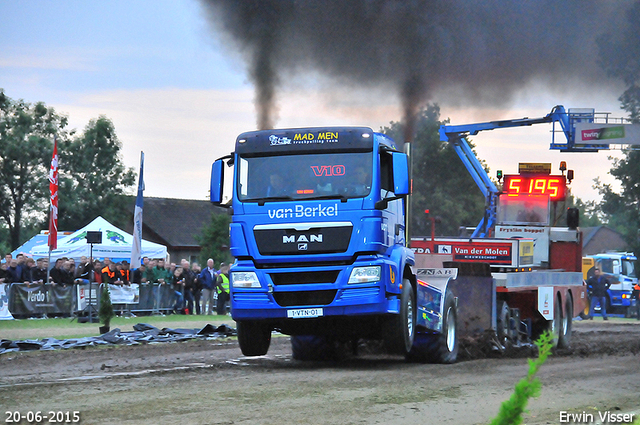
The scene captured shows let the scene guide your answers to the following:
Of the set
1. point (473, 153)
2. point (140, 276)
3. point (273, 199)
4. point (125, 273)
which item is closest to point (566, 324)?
point (473, 153)

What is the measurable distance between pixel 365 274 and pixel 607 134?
1016 inches

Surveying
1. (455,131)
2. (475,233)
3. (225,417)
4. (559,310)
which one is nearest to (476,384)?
(225,417)

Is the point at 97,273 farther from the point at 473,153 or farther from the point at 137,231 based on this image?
the point at 473,153

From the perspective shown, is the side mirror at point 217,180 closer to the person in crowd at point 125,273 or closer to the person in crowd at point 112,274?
the person in crowd at point 112,274

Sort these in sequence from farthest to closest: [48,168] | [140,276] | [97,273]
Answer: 1. [48,168]
2. [140,276]
3. [97,273]

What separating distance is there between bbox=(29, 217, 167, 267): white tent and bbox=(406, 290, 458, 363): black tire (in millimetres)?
19588

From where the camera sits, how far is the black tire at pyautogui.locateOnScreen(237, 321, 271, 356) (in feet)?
42.0

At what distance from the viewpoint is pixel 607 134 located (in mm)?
34875

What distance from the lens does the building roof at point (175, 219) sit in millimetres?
74750

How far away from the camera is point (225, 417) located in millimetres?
7449

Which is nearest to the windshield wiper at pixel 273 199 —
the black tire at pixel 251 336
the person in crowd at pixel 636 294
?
the black tire at pixel 251 336

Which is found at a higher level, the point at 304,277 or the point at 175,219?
the point at 175,219

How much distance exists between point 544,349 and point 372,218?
8780 millimetres

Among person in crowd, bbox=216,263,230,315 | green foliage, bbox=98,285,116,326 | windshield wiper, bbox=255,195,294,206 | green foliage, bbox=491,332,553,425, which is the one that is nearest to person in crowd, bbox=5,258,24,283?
green foliage, bbox=98,285,116,326
